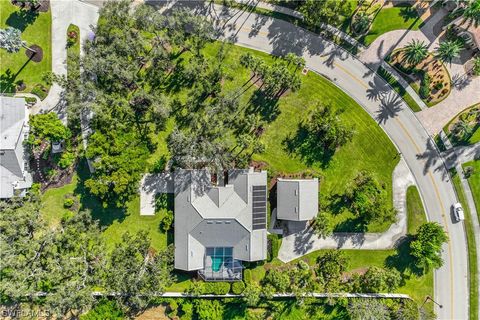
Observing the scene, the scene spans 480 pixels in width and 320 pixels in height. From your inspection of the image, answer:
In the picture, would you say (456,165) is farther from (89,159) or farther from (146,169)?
(89,159)

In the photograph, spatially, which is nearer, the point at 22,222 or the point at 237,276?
the point at 22,222

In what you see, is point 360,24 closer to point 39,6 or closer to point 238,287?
point 238,287

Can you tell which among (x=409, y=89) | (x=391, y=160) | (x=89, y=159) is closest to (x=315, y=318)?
(x=391, y=160)

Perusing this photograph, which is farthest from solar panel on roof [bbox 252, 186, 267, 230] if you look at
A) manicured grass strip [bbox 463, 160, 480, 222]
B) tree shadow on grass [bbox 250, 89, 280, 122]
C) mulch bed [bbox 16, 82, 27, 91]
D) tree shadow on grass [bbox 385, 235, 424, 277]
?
mulch bed [bbox 16, 82, 27, 91]

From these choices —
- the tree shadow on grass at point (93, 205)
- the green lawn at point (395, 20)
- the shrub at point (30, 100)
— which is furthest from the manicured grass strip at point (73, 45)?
the green lawn at point (395, 20)

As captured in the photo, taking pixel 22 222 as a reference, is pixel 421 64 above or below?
above
